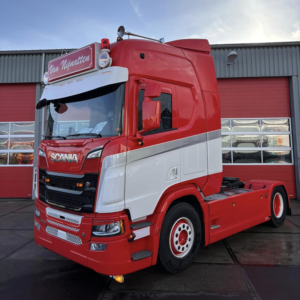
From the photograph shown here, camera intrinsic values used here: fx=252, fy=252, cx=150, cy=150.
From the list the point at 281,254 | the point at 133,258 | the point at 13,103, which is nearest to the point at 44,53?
the point at 13,103

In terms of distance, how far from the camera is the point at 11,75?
10.2 metres

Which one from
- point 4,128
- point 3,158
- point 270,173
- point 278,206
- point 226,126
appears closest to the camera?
point 278,206

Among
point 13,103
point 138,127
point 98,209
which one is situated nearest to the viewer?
point 98,209

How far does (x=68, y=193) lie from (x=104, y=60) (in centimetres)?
176

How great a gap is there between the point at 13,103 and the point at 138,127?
9176mm

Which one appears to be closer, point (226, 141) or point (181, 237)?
point (181, 237)

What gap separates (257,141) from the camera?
379 inches

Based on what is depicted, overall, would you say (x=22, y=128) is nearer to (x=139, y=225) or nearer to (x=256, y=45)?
(x=139, y=225)

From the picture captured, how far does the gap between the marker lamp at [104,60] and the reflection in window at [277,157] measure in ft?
26.5

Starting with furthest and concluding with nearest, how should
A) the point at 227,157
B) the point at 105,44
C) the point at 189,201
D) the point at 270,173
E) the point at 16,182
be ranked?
the point at 16,182 < the point at 227,157 < the point at 270,173 < the point at 189,201 < the point at 105,44

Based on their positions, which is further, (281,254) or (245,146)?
(245,146)

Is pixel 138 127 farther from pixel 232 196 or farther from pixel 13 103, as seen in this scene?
pixel 13 103

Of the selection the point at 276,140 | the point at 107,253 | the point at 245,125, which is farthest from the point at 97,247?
the point at 276,140

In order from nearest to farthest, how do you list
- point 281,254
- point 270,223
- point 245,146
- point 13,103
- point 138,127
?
point 138,127
point 281,254
point 270,223
point 245,146
point 13,103
